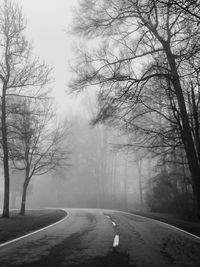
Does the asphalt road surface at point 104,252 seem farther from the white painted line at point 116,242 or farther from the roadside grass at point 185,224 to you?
the roadside grass at point 185,224

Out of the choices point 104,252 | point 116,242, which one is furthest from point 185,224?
point 104,252

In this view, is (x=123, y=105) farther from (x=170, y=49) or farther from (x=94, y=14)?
(x=94, y=14)

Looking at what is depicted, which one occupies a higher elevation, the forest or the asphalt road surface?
the forest

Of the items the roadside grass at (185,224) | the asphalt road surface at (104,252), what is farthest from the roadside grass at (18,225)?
the roadside grass at (185,224)

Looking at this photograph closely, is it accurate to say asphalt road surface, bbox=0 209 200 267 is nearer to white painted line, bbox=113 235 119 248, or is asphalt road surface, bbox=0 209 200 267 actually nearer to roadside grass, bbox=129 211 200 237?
white painted line, bbox=113 235 119 248

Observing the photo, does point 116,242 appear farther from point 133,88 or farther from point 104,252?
point 133,88

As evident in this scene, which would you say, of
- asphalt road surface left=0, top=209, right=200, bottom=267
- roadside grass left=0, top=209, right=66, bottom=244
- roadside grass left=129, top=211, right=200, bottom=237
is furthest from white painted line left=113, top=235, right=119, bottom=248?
roadside grass left=0, top=209, right=66, bottom=244

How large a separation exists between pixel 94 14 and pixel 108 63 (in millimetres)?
2457

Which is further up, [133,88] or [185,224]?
[133,88]

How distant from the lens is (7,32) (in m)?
19.3

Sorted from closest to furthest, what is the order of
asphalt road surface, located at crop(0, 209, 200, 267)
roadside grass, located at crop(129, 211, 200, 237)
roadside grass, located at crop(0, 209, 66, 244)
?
asphalt road surface, located at crop(0, 209, 200, 267) < roadside grass, located at crop(0, 209, 66, 244) < roadside grass, located at crop(129, 211, 200, 237)

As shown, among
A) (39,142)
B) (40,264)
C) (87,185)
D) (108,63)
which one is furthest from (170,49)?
(87,185)

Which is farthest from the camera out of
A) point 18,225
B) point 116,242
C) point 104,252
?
point 18,225

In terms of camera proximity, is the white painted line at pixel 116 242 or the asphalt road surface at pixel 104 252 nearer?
the asphalt road surface at pixel 104 252
